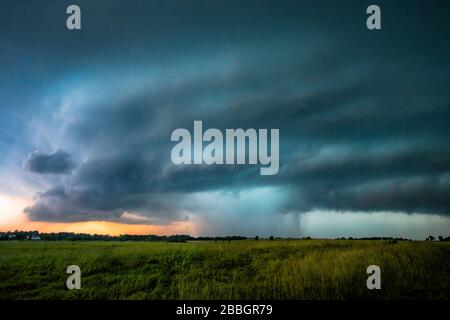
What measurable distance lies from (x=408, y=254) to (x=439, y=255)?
188 centimetres

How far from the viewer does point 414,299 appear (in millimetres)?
15477

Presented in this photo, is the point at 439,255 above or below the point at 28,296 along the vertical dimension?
above

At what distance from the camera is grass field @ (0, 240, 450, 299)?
16.6 metres

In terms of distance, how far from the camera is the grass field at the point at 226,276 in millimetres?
16609

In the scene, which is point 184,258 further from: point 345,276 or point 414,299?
point 414,299

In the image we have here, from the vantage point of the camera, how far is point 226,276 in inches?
859
